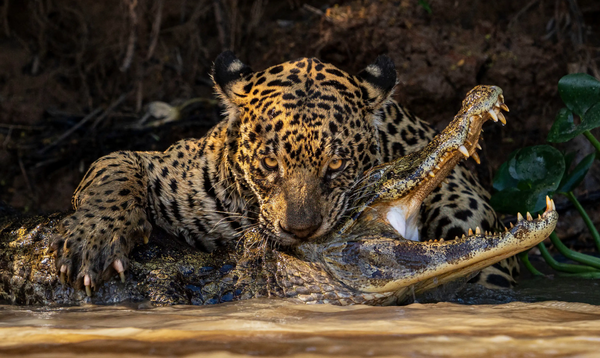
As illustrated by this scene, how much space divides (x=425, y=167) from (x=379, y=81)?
1463mm

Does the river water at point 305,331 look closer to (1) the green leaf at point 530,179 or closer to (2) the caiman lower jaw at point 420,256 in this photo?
(2) the caiman lower jaw at point 420,256

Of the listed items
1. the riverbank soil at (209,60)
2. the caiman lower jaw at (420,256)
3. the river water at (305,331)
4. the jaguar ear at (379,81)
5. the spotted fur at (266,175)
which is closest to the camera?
the river water at (305,331)

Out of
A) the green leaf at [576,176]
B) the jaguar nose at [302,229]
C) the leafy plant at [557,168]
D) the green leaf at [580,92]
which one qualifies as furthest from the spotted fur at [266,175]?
the green leaf at [580,92]

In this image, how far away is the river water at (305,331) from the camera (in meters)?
2.41

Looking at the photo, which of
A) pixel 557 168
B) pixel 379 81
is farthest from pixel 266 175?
pixel 557 168

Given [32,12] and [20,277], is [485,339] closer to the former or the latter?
[20,277]

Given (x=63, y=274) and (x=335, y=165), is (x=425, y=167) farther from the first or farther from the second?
(x=63, y=274)

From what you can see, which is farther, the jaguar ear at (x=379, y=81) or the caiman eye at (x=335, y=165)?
the jaguar ear at (x=379, y=81)

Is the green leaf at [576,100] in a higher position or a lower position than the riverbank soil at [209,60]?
lower

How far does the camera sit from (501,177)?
538 cm

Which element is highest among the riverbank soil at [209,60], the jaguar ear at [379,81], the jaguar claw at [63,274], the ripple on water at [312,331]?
the riverbank soil at [209,60]

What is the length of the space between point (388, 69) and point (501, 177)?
1.27 meters

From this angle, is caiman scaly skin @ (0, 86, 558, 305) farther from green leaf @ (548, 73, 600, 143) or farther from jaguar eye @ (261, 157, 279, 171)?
green leaf @ (548, 73, 600, 143)

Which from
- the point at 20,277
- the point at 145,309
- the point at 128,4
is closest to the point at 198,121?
the point at 128,4
